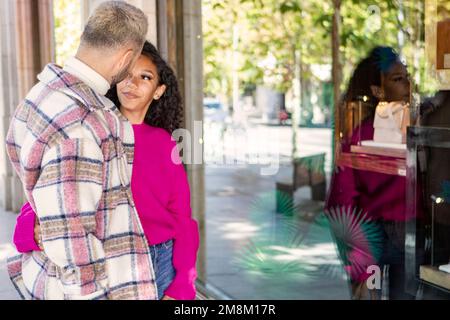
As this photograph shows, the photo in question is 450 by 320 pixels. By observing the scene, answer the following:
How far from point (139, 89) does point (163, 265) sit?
0.53m

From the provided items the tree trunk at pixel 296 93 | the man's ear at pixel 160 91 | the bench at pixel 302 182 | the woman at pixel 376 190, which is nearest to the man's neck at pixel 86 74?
the man's ear at pixel 160 91

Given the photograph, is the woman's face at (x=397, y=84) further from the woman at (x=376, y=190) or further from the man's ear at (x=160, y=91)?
the man's ear at (x=160, y=91)

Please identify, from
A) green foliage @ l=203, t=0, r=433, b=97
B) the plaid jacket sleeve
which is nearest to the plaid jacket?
the plaid jacket sleeve

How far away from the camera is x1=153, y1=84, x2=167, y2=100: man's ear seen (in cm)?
188

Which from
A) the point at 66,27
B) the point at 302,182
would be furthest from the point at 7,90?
the point at 302,182

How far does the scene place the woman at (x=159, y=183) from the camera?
1.73m

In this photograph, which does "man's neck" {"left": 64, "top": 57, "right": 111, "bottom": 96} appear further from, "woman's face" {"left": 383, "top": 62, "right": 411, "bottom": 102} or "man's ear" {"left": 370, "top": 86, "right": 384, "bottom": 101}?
"man's ear" {"left": 370, "top": 86, "right": 384, "bottom": 101}

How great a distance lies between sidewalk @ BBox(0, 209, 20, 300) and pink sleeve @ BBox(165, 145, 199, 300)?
555 millimetres

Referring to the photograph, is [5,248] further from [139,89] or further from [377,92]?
[377,92]

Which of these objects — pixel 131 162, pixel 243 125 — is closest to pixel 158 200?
pixel 131 162

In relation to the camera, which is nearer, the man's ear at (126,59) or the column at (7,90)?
the man's ear at (126,59)
